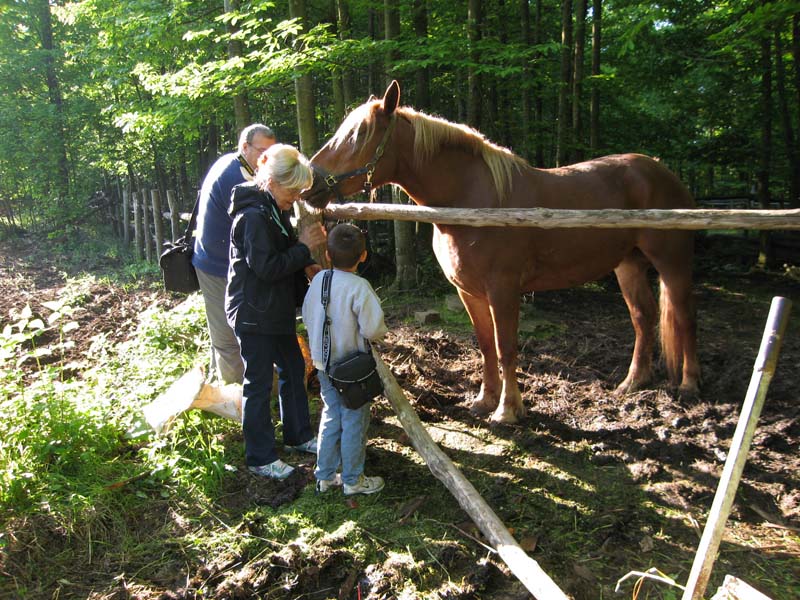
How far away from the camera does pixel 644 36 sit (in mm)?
10320

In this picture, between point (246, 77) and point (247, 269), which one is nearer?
point (247, 269)

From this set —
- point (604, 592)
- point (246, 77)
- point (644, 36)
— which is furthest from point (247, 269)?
point (644, 36)

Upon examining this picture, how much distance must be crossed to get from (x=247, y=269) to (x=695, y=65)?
1091 centimetres

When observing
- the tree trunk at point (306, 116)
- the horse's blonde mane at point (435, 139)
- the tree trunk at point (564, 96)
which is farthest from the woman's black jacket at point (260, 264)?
the tree trunk at point (564, 96)

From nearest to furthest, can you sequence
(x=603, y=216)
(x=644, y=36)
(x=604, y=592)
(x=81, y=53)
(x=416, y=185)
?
(x=604, y=592) < (x=603, y=216) < (x=416, y=185) < (x=644, y=36) < (x=81, y=53)

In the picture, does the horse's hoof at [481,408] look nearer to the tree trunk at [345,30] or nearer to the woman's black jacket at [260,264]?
the woman's black jacket at [260,264]

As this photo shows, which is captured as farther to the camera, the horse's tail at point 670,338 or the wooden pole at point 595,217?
the horse's tail at point 670,338

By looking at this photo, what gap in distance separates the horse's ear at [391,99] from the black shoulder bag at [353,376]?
1495 millimetres

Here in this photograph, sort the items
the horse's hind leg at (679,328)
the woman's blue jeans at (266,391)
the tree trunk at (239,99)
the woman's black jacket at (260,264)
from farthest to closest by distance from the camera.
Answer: the tree trunk at (239,99) → the horse's hind leg at (679,328) → the woman's blue jeans at (266,391) → the woman's black jacket at (260,264)

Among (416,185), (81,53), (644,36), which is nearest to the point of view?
(416,185)

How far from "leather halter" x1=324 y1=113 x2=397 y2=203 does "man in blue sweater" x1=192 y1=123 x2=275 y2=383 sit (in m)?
0.66

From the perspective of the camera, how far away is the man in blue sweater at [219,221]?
3.88 meters

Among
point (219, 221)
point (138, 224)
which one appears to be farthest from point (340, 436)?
point (138, 224)

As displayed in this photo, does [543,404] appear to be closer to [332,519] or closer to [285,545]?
[332,519]
